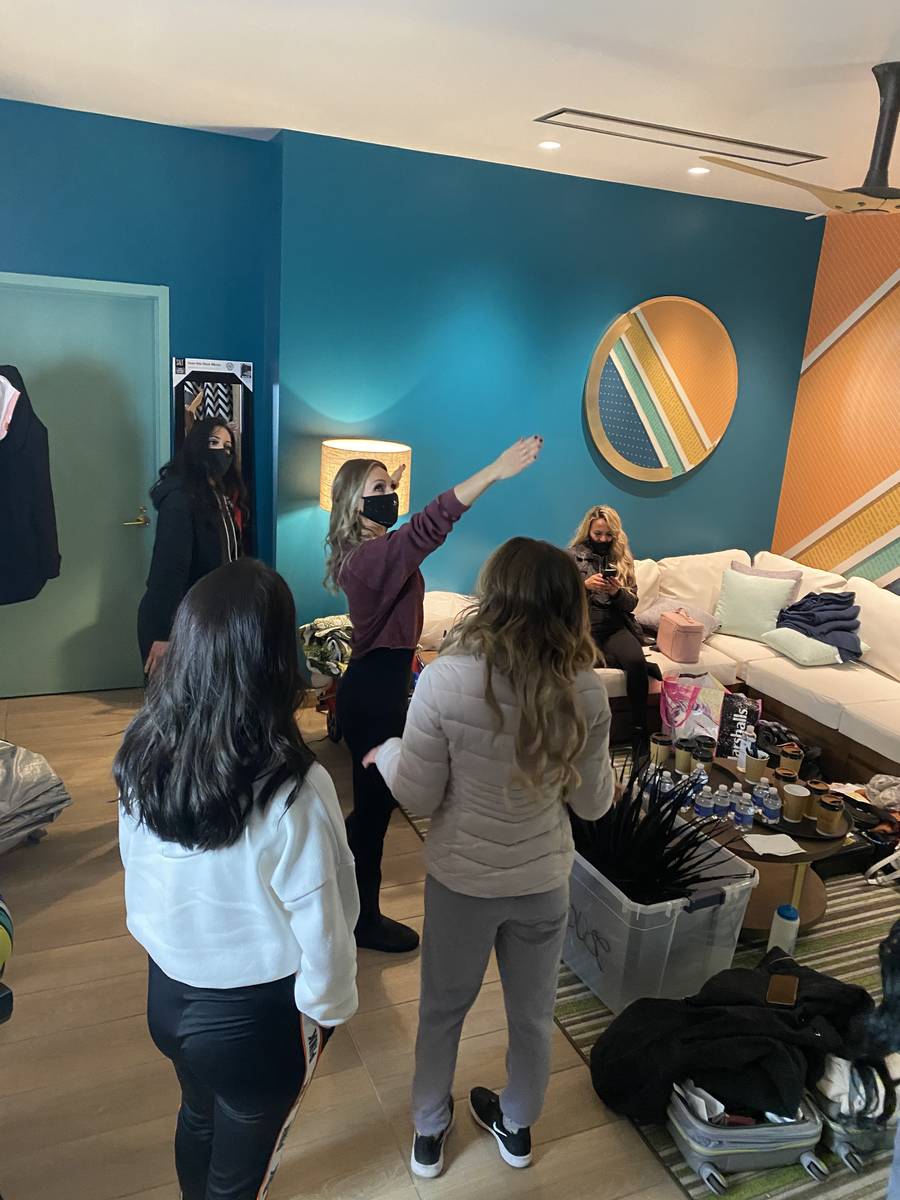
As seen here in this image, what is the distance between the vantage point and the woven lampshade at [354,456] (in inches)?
147

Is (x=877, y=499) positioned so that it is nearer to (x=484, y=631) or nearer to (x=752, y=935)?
(x=752, y=935)

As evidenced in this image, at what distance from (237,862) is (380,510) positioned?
139 cm

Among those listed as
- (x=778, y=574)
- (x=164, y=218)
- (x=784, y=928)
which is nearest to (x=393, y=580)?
(x=784, y=928)

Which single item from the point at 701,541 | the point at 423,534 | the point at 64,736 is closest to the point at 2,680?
the point at 64,736

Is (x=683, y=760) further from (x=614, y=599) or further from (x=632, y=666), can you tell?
(x=614, y=599)

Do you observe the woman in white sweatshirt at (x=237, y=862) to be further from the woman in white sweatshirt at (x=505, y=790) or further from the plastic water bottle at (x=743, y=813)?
the plastic water bottle at (x=743, y=813)

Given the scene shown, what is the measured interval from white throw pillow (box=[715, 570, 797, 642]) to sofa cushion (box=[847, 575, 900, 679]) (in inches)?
14.6

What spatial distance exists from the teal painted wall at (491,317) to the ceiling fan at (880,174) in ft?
5.44

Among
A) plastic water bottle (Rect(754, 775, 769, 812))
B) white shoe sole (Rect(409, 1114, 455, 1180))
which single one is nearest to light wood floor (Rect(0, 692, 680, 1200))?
white shoe sole (Rect(409, 1114, 455, 1180))

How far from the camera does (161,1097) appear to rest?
1998mm

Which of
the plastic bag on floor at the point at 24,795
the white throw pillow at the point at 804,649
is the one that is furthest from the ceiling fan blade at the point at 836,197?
the plastic bag on floor at the point at 24,795

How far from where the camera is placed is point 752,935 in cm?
270

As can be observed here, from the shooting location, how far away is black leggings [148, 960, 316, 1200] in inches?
48.9

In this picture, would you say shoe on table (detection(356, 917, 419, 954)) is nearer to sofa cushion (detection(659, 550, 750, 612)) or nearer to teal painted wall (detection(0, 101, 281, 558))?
teal painted wall (detection(0, 101, 281, 558))
